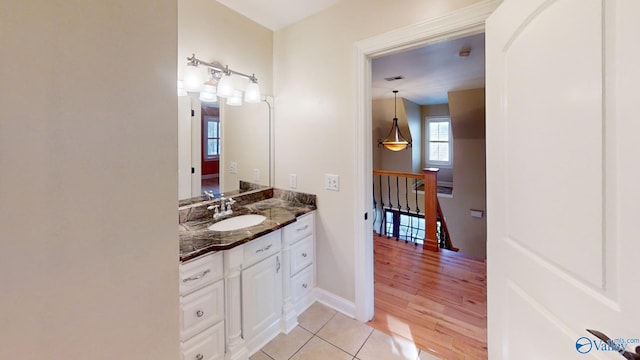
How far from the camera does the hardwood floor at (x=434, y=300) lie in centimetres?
183

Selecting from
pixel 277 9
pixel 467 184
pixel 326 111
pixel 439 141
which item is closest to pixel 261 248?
pixel 326 111

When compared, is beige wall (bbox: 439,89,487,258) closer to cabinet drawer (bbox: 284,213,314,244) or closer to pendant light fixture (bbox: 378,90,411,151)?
pendant light fixture (bbox: 378,90,411,151)

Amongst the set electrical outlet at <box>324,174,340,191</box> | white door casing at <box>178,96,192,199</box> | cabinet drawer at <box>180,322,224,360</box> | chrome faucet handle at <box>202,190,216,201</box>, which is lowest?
cabinet drawer at <box>180,322,224,360</box>

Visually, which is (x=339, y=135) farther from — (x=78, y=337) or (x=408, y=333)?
(x=78, y=337)

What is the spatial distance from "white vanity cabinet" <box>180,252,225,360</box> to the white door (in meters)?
1.48

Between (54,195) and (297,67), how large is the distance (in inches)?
81.5

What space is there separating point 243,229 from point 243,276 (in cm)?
29

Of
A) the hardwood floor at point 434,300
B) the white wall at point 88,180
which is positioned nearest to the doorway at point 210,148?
the white wall at point 88,180

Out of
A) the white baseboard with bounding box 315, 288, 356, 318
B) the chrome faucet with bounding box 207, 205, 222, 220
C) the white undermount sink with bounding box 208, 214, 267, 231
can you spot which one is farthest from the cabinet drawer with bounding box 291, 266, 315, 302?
the chrome faucet with bounding box 207, 205, 222, 220

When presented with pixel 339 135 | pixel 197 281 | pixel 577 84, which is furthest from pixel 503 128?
pixel 197 281

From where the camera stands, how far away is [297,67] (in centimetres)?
228

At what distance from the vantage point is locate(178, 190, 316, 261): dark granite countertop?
1.42 m

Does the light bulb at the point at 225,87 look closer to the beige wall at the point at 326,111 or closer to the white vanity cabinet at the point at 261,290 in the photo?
the beige wall at the point at 326,111

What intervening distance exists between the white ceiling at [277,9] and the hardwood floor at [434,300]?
2.55 metres
